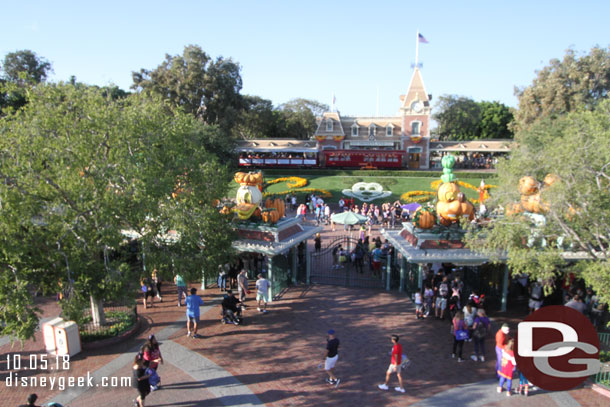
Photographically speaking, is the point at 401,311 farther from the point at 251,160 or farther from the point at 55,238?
the point at 251,160

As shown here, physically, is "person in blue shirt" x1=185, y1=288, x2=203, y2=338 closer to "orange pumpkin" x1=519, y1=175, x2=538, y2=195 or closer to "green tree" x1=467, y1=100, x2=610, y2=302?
"green tree" x1=467, y1=100, x2=610, y2=302

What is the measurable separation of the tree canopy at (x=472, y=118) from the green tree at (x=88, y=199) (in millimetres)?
66514

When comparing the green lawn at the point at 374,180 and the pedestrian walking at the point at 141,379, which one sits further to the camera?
the green lawn at the point at 374,180

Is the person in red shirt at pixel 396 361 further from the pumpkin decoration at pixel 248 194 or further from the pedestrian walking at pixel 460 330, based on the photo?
the pumpkin decoration at pixel 248 194

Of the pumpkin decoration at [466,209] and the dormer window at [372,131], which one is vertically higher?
the dormer window at [372,131]

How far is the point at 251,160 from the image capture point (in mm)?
45656

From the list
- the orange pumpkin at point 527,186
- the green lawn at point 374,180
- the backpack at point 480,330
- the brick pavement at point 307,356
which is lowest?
the brick pavement at point 307,356

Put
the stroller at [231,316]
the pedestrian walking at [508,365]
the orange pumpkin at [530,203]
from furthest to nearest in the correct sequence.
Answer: the stroller at [231,316], the orange pumpkin at [530,203], the pedestrian walking at [508,365]

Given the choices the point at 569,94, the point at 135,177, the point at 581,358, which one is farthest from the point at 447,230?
the point at 569,94

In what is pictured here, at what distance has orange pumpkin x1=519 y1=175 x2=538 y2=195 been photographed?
13.2 metres

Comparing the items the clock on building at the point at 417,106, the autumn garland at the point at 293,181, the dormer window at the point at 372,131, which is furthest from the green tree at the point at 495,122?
the autumn garland at the point at 293,181

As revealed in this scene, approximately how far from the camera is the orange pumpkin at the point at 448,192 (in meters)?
14.2

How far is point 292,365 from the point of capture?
Result: 1036cm

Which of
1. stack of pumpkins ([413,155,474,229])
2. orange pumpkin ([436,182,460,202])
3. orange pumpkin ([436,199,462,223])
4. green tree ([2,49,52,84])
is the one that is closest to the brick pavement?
stack of pumpkins ([413,155,474,229])
